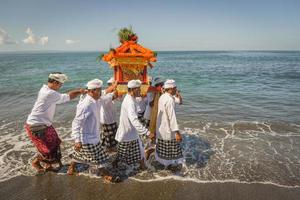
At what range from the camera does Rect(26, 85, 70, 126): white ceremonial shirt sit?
4.58 m

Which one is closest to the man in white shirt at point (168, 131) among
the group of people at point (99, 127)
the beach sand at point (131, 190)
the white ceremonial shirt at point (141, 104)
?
the group of people at point (99, 127)

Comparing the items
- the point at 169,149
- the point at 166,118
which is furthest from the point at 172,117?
the point at 169,149

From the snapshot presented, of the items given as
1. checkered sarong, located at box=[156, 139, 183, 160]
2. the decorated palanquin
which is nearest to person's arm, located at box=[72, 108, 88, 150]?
the decorated palanquin

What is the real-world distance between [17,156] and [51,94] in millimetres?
2565

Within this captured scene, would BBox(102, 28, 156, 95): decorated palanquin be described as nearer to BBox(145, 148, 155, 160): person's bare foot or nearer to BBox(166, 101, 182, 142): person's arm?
BBox(166, 101, 182, 142): person's arm

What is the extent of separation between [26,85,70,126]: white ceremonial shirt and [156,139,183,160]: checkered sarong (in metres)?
2.03

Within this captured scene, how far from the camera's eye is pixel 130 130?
4797mm

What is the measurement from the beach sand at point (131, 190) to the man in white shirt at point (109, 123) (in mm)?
1077

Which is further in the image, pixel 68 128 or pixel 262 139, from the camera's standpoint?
pixel 68 128

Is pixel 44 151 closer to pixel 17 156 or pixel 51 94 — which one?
pixel 51 94

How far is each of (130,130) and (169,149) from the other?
0.90 metres

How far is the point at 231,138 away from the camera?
24.1ft

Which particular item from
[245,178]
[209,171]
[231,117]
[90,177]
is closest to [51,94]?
[90,177]

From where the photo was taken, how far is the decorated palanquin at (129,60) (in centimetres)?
454
